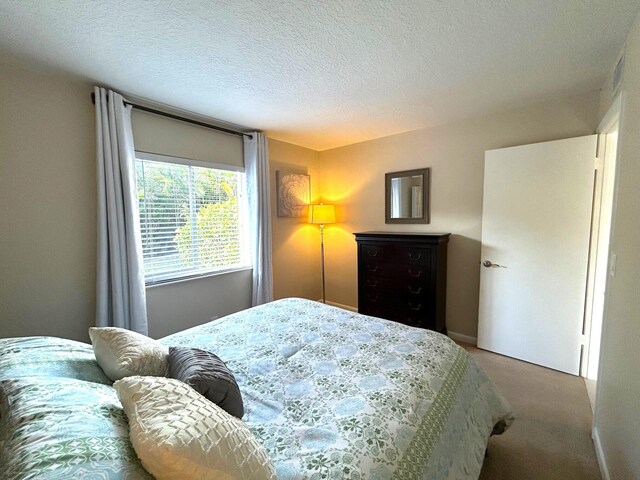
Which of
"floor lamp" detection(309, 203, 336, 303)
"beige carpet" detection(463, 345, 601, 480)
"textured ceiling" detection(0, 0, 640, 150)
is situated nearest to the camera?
"textured ceiling" detection(0, 0, 640, 150)

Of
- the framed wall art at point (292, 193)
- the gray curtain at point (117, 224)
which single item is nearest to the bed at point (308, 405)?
the gray curtain at point (117, 224)

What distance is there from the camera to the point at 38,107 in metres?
1.95

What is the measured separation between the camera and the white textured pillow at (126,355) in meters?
1.06

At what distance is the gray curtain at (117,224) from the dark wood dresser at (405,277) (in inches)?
90.0

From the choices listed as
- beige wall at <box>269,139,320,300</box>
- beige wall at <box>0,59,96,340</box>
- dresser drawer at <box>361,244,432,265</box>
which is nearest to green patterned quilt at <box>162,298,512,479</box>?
beige wall at <box>0,59,96,340</box>

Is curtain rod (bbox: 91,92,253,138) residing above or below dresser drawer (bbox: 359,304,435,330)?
above

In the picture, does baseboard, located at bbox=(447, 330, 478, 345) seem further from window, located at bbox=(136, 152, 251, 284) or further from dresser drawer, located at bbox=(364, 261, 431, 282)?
window, located at bbox=(136, 152, 251, 284)

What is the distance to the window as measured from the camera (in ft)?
8.37

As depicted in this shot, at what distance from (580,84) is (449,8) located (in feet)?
5.31

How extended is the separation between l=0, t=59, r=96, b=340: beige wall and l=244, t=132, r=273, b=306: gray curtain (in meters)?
→ 1.43

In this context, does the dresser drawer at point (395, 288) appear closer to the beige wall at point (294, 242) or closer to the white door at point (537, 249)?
the white door at point (537, 249)

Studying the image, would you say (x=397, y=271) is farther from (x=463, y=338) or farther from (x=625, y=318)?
(x=625, y=318)

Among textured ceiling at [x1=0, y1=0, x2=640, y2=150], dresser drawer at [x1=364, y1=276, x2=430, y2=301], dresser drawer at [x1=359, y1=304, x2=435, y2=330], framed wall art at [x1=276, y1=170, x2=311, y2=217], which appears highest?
textured ceiling at [x1=0, y1=0, x2=640, y2=150]

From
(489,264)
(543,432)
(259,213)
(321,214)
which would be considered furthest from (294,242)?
(543,432)
